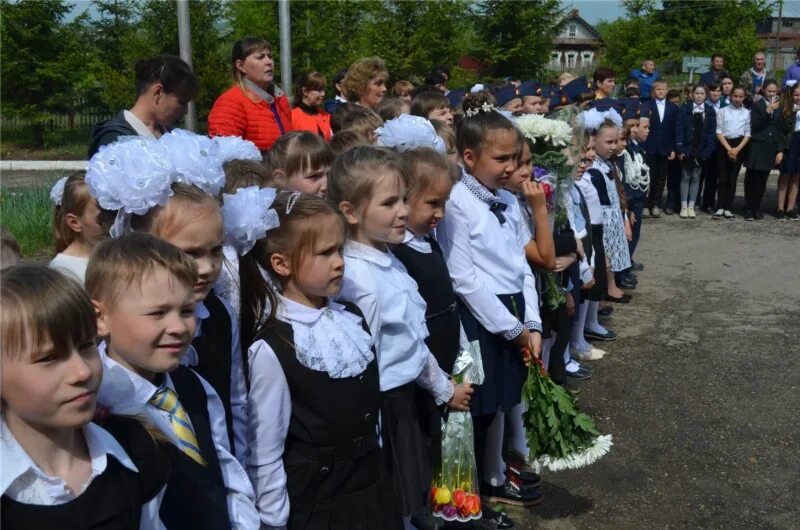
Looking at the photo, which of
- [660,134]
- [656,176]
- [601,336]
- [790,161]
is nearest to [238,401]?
[601,336]

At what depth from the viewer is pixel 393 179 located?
3330mm

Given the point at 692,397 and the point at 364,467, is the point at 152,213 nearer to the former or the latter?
the point at 364,467

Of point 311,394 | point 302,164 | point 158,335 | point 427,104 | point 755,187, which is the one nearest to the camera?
point 158,335

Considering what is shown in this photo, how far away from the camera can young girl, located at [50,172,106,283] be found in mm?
3193

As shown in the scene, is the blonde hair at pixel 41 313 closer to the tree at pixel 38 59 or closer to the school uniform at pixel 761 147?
the school uniform at pixel 761 147

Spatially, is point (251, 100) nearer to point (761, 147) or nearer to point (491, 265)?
point (491, 265)

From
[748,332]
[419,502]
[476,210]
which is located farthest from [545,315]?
[748,332]

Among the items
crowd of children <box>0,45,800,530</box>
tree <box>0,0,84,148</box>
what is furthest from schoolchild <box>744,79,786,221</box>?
tree <box>0,0,84,148</box>

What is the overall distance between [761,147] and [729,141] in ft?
1.57

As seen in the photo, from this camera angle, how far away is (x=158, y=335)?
2104 millimetres

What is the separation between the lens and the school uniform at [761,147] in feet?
42.3

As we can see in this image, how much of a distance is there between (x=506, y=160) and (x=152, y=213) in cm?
212

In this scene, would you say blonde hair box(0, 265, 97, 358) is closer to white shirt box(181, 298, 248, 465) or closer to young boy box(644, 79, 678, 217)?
white shirt box(181, 298, 248, 465)

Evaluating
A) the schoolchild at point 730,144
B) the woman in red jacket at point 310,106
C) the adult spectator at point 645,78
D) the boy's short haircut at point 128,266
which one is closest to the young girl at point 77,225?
the boy's short haircut at point 128,266
